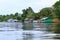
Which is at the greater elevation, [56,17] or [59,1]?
[59,1]

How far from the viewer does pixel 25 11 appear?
124812 millimetres

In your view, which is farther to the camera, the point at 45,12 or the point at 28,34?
the point at 45,12

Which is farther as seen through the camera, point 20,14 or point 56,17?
point 20,14

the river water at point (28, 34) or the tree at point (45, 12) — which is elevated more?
the tree at point (45, 12)

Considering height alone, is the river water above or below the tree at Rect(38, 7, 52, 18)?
below

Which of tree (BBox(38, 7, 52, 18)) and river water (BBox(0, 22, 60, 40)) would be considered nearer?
river water (BBox(0, 22, 60, 40))

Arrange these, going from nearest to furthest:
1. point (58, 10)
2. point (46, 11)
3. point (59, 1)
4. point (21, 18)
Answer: point (58, 10) < point (59, 1) < point (46, 11) < point (21, 18)

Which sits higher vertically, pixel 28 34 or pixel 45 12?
pixel 45 12

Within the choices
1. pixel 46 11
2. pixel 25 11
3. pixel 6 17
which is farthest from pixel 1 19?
pixel 46 11

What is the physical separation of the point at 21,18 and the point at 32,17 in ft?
34.9

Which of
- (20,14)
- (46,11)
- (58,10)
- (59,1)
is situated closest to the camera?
(58,10)

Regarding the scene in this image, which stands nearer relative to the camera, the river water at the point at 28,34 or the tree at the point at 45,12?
the river water at the point at 28,34

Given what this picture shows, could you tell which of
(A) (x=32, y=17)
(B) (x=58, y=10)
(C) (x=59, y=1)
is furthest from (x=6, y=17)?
(B) (x=58, y=10)

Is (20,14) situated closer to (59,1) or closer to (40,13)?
(40,13)
